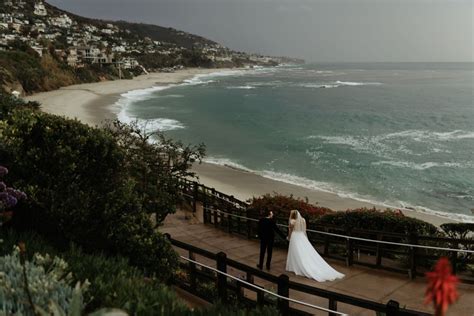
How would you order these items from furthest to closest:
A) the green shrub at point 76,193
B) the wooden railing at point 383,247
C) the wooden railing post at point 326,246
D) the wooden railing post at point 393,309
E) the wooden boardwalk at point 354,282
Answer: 1. the wooden railing post at point 326,246
2. the wooden railing at point 383,247
3. the wooden boardwalk at point 354,282
4. the green shrub at point 76,193
5. the wooden railing post at point 393,309

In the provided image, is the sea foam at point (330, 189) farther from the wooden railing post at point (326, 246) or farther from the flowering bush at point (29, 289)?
the flowering bush at point (29, 289)

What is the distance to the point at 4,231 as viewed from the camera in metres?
5.97

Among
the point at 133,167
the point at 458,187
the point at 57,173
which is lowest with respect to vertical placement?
the point at 458,187

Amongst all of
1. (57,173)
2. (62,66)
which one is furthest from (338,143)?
(62,66)

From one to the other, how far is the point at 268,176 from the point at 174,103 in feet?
160

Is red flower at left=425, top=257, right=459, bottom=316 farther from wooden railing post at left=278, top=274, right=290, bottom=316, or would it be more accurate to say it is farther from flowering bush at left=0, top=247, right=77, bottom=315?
wooden railing post at left=278, top=274, right=290, bottom=316

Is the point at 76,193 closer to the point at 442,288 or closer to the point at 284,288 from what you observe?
the point at 284,288

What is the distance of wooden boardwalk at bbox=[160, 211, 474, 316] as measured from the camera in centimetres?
754

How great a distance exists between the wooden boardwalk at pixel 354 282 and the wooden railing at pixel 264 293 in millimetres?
278

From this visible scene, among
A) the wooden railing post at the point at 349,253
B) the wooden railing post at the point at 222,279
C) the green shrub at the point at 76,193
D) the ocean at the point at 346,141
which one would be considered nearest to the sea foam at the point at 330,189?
the ocean at the point at 346,141

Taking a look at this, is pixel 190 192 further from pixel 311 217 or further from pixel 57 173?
pixel 57 173

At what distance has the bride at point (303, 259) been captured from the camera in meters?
9.13

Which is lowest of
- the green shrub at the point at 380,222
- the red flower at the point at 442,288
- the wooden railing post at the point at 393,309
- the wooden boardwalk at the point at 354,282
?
the wooden boardwalk at the point at 354,282

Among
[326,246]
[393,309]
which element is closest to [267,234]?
[326,246]
